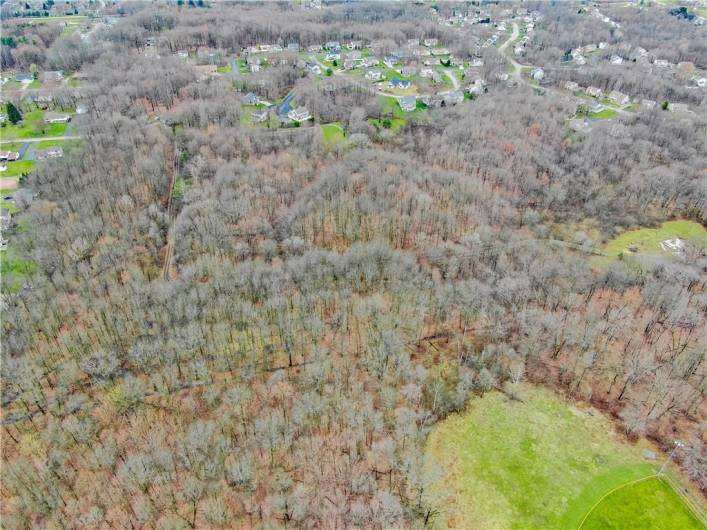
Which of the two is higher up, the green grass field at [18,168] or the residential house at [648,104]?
the residential house at [648,104]

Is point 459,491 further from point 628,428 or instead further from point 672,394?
point 672,394

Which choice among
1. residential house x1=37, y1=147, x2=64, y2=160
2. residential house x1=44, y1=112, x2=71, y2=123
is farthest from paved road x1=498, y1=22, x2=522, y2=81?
residential house x1=44, y1=112, x2=71, y2=123

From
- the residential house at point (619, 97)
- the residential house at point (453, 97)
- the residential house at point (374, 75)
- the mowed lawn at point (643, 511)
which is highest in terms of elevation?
the residential house at point (374, 75)

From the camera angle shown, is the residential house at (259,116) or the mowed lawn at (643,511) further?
the residential house at (259,116)

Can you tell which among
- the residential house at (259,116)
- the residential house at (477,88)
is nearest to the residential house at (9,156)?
the residential house at (259,116)

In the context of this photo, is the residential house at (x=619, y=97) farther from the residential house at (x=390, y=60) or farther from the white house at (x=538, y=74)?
the residential house at (x=390, y=60)

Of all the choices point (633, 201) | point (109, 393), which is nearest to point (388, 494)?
point (109, 393)

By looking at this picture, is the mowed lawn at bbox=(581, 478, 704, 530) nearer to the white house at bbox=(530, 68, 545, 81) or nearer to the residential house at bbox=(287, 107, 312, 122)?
the residential house at bbox=(287, 107, 312, 122)
